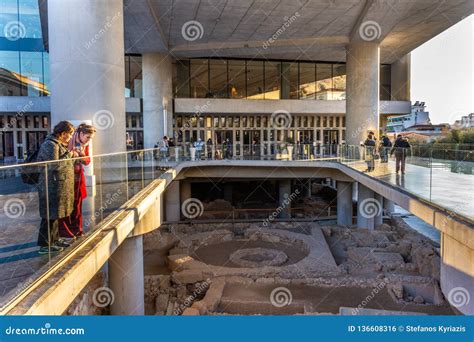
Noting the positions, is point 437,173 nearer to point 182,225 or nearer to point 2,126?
point 182,225

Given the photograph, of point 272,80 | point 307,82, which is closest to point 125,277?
point 272,80

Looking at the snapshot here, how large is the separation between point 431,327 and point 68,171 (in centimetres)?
457

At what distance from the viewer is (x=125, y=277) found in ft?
36.0
